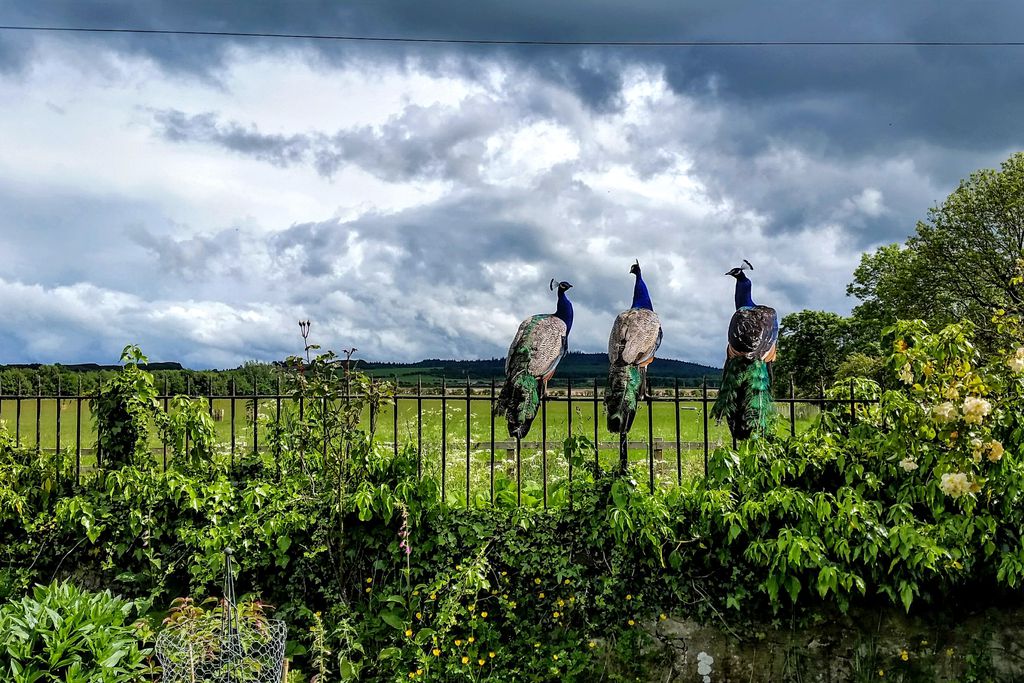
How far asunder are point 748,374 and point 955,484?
1.56 metres

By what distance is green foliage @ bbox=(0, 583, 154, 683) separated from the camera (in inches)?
183

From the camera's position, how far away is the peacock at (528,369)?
20.7 feet

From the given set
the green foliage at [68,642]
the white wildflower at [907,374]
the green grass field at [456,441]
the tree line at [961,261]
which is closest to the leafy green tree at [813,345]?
the tree line at [961,261]

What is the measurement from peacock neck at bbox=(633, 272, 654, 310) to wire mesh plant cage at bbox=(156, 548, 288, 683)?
351 cm

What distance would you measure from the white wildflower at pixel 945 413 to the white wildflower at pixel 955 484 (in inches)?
14.1

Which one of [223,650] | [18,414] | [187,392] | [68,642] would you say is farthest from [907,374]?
[18,414]

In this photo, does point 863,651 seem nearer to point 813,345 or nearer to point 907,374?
point 907,374

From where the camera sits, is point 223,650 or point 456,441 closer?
point 223,650

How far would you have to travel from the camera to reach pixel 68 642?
4758mm

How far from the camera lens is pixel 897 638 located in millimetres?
5523

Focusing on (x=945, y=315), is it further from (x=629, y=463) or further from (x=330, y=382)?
(x=330, y=382)

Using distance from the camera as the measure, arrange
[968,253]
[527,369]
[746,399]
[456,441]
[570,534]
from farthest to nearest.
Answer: [968,253]
[456,441]
[527,369]
[746,399]
[570,534]

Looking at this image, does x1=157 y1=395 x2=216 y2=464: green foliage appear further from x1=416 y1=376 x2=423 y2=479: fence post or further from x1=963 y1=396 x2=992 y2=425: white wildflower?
x1=963 y1=396 x2=992 y2=425: white wildflower

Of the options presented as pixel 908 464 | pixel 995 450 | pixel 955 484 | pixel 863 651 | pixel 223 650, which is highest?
pixel 995 450
